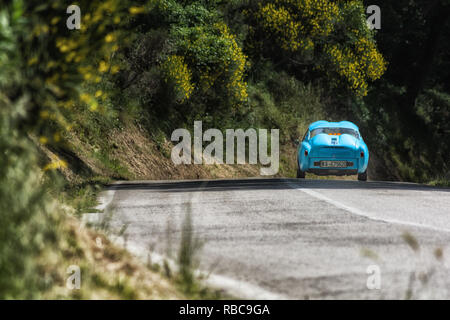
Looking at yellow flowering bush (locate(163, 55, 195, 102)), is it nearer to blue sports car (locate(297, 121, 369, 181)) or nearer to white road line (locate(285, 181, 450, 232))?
blue sports car (locate(297, 121, 369, 181))

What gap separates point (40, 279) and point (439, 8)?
40.3 meters

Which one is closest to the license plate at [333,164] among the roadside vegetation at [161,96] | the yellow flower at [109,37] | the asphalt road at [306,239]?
the roadside vegetation at [161,96]

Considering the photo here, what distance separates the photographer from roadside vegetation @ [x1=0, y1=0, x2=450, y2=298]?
5.21 metres

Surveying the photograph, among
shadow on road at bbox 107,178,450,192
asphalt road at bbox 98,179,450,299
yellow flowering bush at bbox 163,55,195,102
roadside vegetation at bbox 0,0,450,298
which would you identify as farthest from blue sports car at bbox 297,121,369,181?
yellow flowering bush at bbox 163,55,195,102

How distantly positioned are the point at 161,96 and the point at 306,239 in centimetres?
2061

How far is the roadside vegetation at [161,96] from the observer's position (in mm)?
5207

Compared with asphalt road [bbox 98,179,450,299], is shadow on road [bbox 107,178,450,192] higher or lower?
higher

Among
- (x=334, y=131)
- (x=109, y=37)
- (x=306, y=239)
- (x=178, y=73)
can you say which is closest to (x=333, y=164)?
(x=334, y=131)

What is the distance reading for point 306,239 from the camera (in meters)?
7.73

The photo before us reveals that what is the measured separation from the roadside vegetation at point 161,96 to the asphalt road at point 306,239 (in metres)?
0.68

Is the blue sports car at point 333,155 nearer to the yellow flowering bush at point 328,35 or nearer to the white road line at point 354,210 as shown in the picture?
the white road line at point 354,210

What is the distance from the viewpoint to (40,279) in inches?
196

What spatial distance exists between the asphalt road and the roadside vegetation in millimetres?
683
